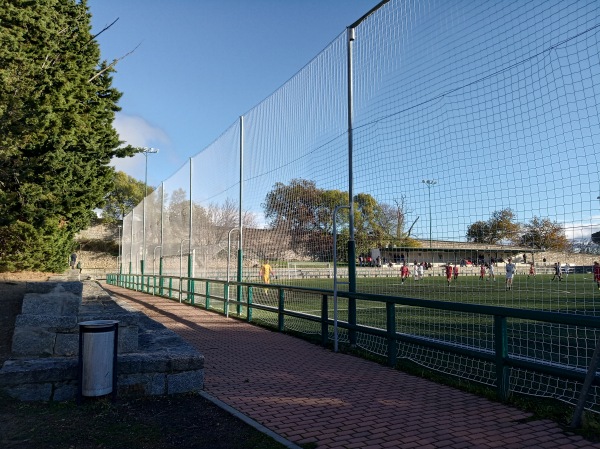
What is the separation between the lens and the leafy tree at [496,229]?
5.77m

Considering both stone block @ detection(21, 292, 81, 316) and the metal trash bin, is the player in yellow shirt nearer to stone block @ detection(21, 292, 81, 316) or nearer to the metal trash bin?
stone block @ detection(21, 292, 81, 316)

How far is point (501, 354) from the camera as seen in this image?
5.39 m

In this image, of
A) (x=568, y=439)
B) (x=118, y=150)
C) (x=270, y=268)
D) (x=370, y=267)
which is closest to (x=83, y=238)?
(x=118, y=150)

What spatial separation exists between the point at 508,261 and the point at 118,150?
18.1m

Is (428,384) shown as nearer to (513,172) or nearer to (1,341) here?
(513,172)

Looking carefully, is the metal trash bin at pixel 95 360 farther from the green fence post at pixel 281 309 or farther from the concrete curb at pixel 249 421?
the green fence post at pixel 281 309

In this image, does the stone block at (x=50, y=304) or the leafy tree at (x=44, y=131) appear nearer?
the stone block at (x=50, y=304)

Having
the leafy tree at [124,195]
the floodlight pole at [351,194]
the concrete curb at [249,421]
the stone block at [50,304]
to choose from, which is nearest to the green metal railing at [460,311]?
the floodlight pole at [351,194]

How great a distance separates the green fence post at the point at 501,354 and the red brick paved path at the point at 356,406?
24cm

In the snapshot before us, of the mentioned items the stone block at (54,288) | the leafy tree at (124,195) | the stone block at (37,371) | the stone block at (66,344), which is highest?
the leafy tree at (124,195)

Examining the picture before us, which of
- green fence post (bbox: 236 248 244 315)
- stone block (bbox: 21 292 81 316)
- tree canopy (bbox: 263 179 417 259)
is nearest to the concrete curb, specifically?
stone block (bbox: 21 292 81 316)

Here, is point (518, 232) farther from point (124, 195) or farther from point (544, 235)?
point (124, 195)

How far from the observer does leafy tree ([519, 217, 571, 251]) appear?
5180mm

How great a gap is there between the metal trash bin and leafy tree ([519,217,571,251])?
15.0 ft
